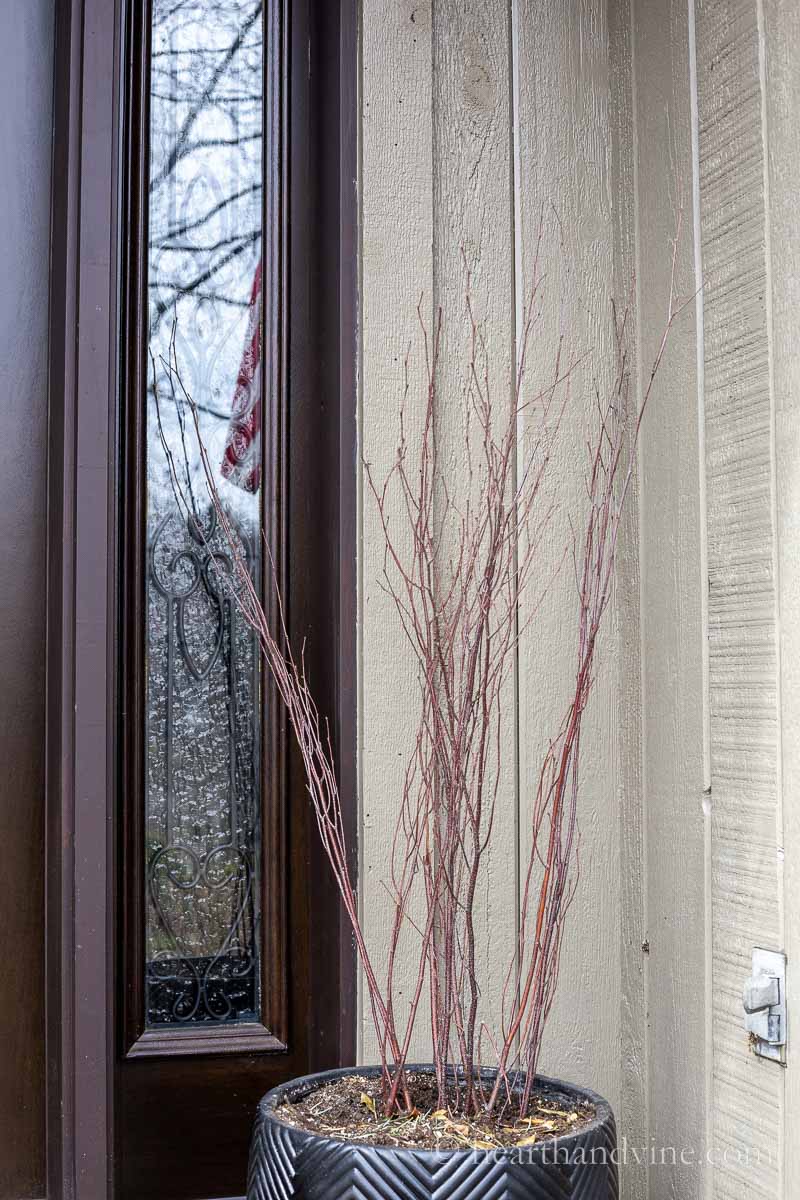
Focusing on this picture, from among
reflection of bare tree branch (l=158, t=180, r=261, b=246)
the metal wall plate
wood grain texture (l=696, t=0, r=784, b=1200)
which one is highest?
reflection of bare tree branch (l=158, t=180, r=261, b=246)

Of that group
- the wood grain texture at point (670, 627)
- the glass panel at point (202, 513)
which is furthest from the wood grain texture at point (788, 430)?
the glass panel at point (202, 513)

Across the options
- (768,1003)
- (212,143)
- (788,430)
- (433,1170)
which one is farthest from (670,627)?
(212,143)

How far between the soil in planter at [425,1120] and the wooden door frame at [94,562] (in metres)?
0.22

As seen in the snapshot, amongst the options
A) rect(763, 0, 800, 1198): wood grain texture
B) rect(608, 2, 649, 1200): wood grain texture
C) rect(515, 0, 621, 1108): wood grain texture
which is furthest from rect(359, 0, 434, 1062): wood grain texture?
rect(763, 0, 800, 1198): wood grain texture

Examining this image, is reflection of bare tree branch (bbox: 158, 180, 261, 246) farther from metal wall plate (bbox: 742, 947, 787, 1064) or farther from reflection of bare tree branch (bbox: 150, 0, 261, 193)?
metal wall plate (bbox: 742, 947, 787, 1064)

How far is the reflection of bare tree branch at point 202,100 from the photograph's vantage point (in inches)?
70.3

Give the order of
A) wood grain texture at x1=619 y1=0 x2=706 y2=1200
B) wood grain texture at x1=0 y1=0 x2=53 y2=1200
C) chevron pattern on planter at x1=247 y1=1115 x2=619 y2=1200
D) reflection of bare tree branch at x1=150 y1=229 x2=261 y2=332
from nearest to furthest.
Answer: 1. chevron pattern on planter at x1=247 y1=1115 x2=619 y2=1200
2. wood grain texture at x1=619 y1=0 x2=706 y2=1200
3. wood grain texture at x1=0 y1=0 x2=53 y2=1200
4. reflection of bare tree branch at x1=150 y1=229 x2=261 y2=332

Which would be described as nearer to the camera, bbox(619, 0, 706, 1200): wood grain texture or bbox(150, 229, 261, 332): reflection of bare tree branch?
bbox(619, 0, 706, 1200): wood grain texture

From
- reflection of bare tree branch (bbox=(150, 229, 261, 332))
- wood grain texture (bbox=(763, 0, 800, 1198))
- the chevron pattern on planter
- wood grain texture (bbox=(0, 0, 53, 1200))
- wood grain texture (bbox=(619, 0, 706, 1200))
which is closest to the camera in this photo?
the chevron pattern on planter

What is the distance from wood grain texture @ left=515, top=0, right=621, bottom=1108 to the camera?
170cm

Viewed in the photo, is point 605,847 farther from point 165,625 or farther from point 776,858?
point 165,625

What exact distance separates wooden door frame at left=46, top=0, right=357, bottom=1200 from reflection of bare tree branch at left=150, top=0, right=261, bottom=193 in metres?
0.08

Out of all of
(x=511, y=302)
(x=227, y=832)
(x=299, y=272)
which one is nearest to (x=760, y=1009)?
(x=227, y=832)

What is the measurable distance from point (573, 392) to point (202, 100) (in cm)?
72
